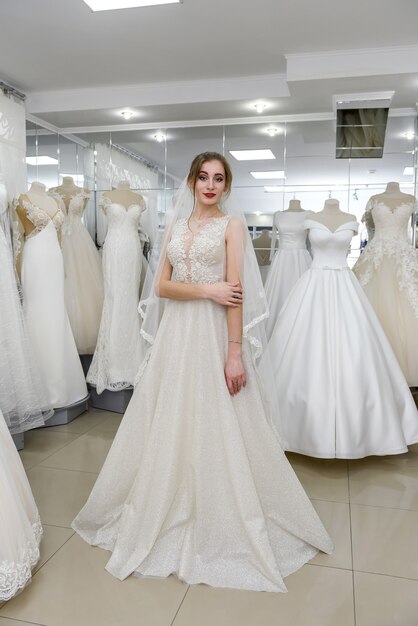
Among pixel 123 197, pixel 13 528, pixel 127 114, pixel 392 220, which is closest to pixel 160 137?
pixel 127 114

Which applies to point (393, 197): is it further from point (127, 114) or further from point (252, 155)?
point (127, 114)

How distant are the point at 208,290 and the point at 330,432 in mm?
1455

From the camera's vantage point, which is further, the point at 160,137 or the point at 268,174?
the point at 160,137

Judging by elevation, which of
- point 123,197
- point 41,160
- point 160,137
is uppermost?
point 160,137

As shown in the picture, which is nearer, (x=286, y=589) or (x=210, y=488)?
(x=286, y=589)

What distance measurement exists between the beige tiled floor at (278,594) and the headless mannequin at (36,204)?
1912mm

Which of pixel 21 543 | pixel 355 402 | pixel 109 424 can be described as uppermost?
pixel 355 402

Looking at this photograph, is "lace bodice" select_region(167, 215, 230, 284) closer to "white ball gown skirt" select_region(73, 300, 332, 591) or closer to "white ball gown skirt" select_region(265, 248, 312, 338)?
"white ball gown skirt" select_region(73, 300, 332, 591)

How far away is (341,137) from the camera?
4.74 meters

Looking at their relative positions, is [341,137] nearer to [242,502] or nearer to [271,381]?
[271,381]

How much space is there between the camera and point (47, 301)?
3963 mm

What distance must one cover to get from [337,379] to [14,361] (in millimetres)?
2097

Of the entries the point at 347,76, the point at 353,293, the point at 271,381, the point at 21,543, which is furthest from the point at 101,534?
the point at 347,76

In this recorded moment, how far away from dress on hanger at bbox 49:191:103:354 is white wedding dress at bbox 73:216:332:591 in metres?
2.45
